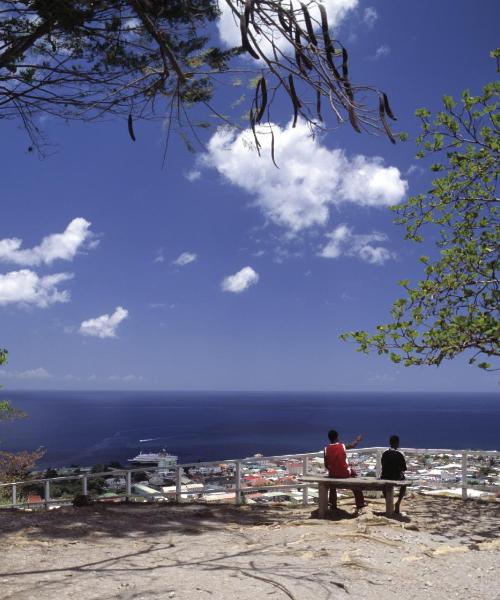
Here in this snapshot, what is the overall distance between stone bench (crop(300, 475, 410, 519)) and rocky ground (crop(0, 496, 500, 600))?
10.6 inches

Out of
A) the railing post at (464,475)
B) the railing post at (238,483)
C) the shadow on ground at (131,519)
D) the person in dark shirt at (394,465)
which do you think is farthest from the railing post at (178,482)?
the railing post at (464,475)

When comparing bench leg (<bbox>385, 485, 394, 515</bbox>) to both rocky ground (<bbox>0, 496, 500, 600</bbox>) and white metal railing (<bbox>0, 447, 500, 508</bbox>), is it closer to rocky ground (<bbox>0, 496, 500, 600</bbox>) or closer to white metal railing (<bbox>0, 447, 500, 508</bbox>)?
rocky ground (<bbox>0, 496, 500, 600</bbox>)

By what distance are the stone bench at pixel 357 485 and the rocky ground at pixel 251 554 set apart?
270mm

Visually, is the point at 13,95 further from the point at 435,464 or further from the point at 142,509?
the point at 435,464

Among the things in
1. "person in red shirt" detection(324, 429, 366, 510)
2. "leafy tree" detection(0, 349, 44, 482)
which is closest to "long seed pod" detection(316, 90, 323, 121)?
"person in red shirt" detection(324, 429, 366, 510)

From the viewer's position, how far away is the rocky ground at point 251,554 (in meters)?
6.10

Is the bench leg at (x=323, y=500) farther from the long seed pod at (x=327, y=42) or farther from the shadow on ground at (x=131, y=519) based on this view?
the long seed pod at (x=327, y=42)

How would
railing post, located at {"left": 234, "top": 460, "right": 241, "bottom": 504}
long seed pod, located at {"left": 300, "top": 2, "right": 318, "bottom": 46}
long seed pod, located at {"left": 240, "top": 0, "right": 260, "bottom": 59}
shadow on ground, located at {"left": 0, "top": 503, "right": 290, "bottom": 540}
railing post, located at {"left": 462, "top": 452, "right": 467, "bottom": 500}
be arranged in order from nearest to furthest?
long seed pod, located at {"left": 240, "top": 0, "right": 260, "bottom": 59}, long seed pod, located at {"left": 300, "top": 2, "right": 318, "bottom": 46}, shadow on ground, located at {"left": 0, "top": 503, "right": 290, "bottom": 540}, railing post, located at {"left": 462, "top": 452, "right": 467, "bottom": 500}, railing post, located at {"left": 234, "top": 460, "right": 241, "bottom": 504}

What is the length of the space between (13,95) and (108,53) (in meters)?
1.40

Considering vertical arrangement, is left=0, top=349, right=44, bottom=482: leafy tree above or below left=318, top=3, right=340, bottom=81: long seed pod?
below

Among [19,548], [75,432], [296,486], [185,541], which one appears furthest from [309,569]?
[75,432]

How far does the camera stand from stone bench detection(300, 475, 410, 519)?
9.61 m

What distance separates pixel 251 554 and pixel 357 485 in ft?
8.79

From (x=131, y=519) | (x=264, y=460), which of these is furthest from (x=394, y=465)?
(x=131, y=519)
